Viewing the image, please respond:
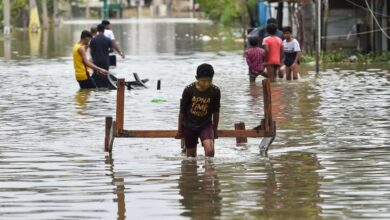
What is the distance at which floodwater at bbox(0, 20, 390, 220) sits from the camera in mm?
10047

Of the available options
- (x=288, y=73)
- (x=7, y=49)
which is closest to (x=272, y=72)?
(x=288, y=73)

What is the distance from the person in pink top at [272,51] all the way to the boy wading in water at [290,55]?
2.03ft

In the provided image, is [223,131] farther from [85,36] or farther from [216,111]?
[85,36]

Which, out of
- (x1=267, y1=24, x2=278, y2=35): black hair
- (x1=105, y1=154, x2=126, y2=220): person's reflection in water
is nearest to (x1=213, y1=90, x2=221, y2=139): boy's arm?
(x1=105, y1=154, x2=126, y2=220): person's reflection in water

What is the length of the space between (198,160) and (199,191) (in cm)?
223

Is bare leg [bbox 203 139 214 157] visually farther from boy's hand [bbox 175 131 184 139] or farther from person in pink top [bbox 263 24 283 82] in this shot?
person in pink top [bbox 263 24 283 82]

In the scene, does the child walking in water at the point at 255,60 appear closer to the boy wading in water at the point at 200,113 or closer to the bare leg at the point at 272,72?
the bare leg at the point at 272,72

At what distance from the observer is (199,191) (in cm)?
1100

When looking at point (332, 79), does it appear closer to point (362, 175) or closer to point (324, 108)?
point (324, 108)

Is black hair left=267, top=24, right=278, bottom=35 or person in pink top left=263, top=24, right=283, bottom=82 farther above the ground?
black hair left=267, top=24, right=278, bottom=35

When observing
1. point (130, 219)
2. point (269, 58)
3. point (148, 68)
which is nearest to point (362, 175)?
point (130, 219)

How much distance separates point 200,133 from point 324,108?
7.03m

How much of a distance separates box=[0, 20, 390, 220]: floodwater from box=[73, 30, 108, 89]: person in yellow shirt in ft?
1.20

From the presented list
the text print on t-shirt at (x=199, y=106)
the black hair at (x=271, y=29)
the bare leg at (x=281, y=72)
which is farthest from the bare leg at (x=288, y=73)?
the text print on t-shirt at (x=199, y=106)
